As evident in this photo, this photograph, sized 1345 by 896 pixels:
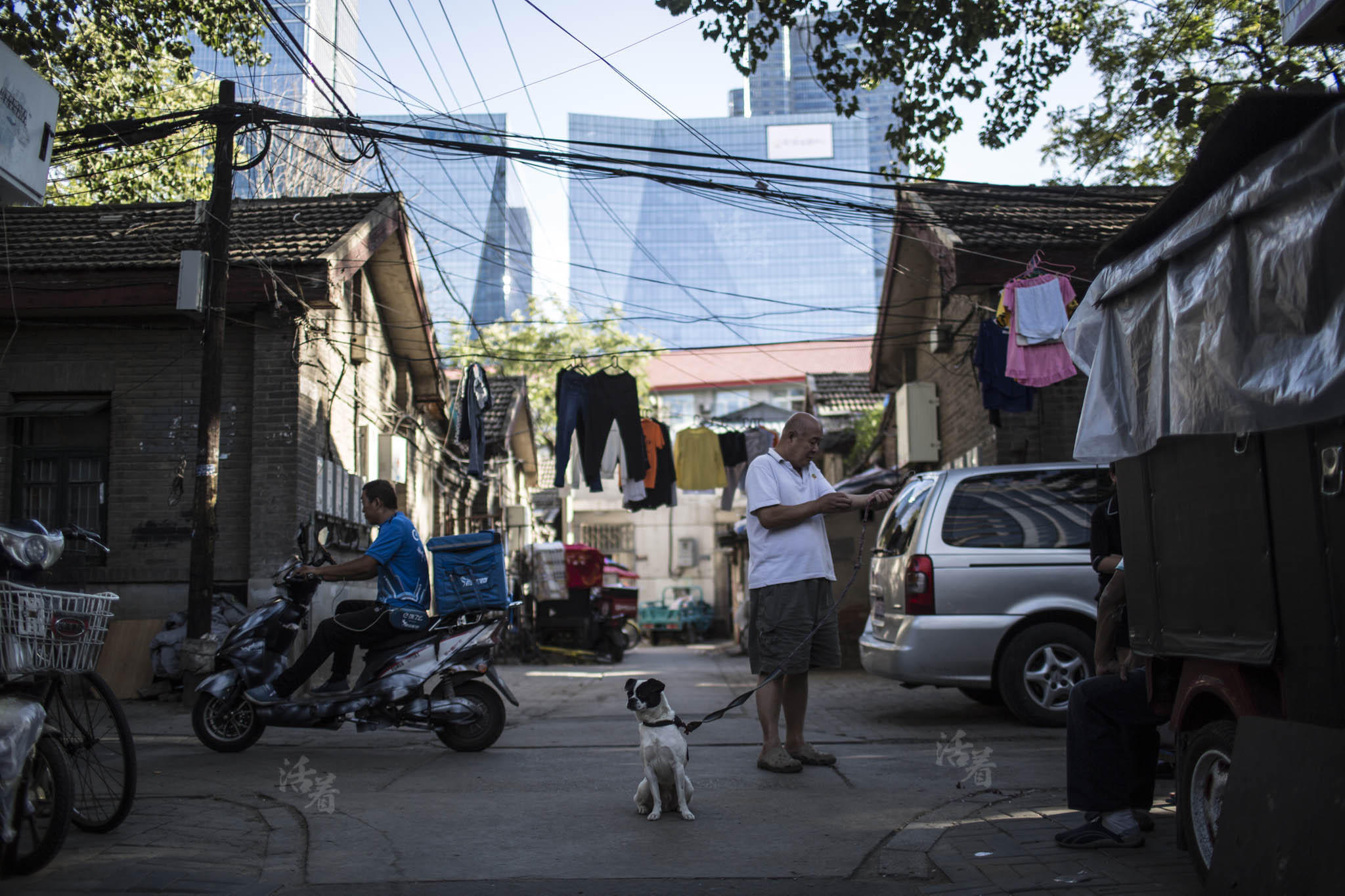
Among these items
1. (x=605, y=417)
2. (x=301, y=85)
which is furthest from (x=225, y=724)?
(x=301, y=85)

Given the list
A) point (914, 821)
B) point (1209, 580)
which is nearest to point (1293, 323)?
point (1209, 580)

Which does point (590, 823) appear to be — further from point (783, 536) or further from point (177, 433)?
point (177, 433)

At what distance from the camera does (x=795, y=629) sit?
6.39 meters

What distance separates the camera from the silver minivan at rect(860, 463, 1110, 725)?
8203 millimetres

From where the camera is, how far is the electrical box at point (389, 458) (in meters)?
16.5

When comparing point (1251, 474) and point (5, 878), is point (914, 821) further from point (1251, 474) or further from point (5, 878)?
point (5, 878)

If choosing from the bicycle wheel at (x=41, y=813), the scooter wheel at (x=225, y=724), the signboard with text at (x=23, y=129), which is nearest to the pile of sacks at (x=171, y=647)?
the scooter wheel at (x=225, y=724)

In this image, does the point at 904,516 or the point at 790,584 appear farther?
the point at 904,516

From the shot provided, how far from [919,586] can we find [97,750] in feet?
18.3

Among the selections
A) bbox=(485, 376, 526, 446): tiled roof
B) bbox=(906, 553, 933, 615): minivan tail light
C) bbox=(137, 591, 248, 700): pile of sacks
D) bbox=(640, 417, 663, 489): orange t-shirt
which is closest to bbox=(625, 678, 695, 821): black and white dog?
bbox=(906, 553, 933, 615): minivan tail light

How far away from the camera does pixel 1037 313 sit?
461 inches

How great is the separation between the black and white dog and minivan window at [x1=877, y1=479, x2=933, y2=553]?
397 centimetres

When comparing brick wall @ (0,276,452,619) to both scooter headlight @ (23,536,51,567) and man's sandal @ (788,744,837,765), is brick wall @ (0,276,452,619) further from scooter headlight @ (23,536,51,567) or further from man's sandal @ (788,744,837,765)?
scooter headlight @ (23,536,51,567)

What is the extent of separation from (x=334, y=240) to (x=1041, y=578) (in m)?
8.74
